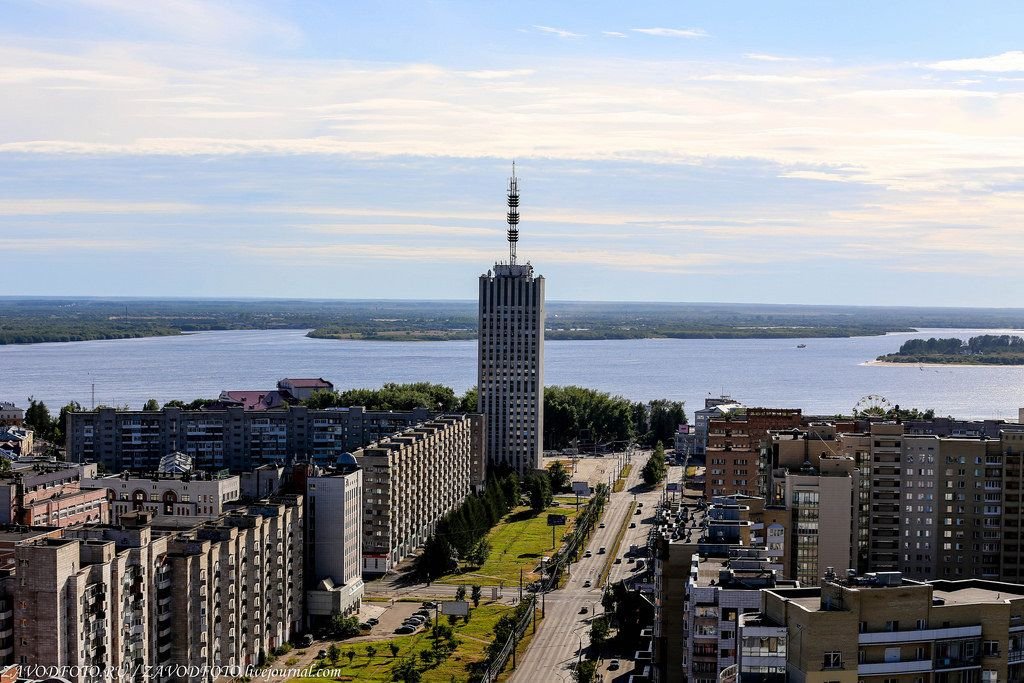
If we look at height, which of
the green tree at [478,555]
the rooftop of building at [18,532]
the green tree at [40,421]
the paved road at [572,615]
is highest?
the rooftop of building at [18,532]

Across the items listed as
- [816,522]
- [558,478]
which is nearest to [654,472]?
[558,478]

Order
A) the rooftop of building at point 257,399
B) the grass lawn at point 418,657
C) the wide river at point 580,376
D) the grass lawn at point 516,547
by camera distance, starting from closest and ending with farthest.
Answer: the grass lawn at point 418,657 → the grass lawn at point 516,547 → the rooftop of building at point 257,399 → the wide river at point 580,376

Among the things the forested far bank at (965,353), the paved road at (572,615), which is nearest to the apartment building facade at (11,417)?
the paved road at (572,615)

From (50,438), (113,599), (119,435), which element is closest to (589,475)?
(119,435)

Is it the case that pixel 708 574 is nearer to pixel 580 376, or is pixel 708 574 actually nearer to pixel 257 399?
pixel 257 399

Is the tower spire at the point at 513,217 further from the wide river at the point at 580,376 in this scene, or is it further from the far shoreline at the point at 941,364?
the far shoreline at the point at 941,364

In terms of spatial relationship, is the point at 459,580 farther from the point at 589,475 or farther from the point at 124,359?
the point at 124,359
